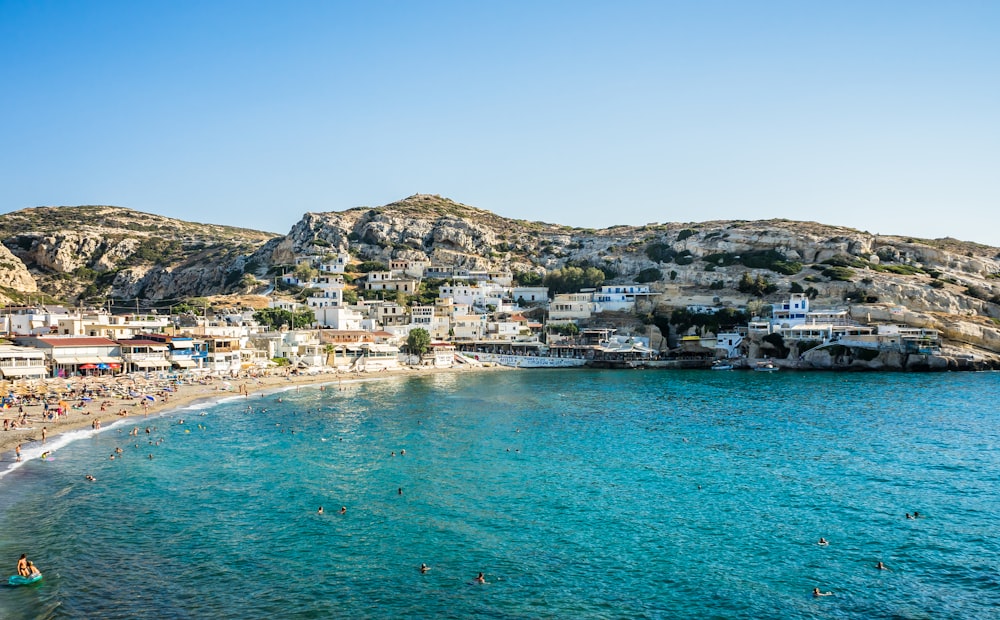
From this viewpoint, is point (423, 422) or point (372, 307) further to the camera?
point (372, 307)

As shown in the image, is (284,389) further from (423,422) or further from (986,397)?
(986,397)

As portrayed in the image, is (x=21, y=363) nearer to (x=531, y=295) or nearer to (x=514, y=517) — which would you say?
(x=514, y=517)

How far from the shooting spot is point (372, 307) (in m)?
93.6

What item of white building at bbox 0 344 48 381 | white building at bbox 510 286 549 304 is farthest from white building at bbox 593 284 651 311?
white building at bbox 0 344 48 381

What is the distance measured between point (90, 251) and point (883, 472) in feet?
480

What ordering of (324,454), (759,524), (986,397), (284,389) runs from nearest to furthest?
(759,524)
(324,454)
(986,397)
(284,389)

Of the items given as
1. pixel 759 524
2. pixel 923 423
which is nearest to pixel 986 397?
pixel 923 423

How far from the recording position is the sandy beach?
35938 millimetres

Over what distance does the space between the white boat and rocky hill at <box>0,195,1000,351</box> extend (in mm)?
14264

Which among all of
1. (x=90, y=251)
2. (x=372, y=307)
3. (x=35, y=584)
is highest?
(x=90, y=251)

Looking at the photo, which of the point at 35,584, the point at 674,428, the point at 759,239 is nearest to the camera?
the point at 35,584

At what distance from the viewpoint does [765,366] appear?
76875mm

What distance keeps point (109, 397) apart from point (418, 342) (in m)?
36.0

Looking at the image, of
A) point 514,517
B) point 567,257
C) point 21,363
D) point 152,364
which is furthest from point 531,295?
point 514,517
